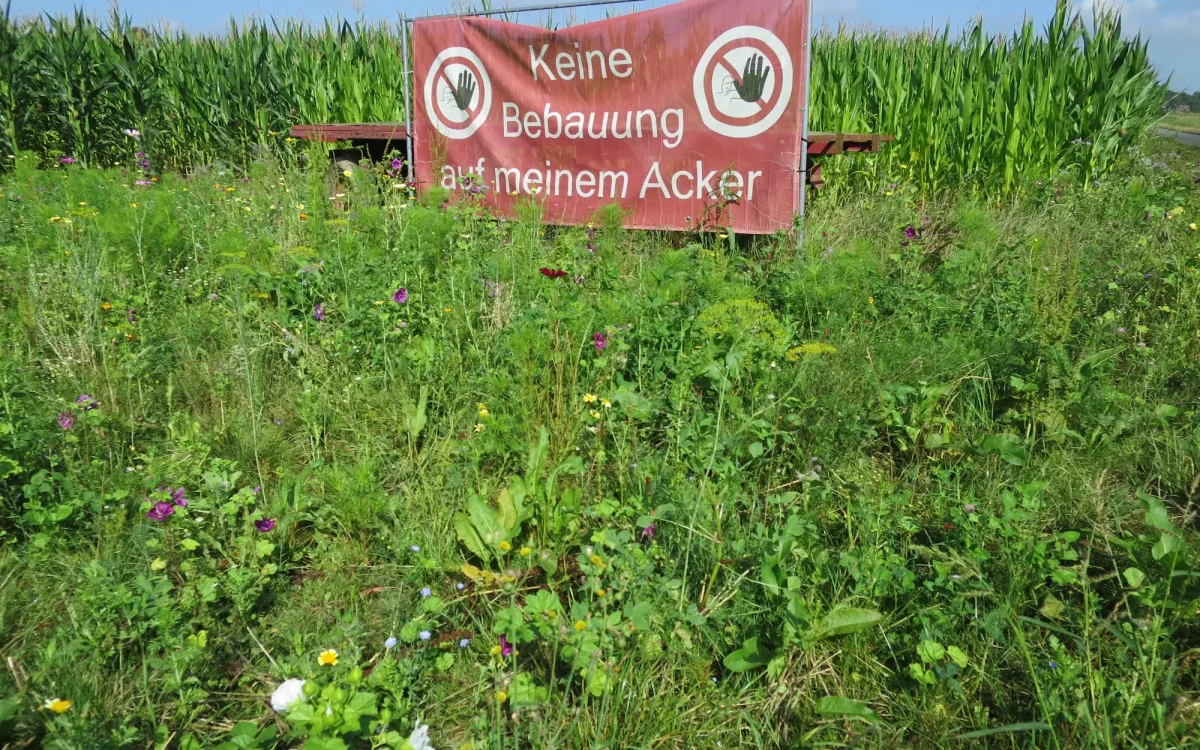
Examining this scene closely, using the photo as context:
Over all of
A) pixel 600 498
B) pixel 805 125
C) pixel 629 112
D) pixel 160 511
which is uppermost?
pixel 629 112

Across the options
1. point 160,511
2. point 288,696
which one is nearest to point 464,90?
point 160,511

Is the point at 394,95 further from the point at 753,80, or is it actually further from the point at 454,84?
the point at 753,80

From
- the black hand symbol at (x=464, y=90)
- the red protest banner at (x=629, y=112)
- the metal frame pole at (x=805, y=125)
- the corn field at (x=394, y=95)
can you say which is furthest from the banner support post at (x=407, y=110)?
the metal frame pole at (x=805, y=125)

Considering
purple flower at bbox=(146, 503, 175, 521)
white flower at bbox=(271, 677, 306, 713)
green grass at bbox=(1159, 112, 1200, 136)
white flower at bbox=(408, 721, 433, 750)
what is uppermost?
green grass at bbox=(1159, 112, 1200, 136)

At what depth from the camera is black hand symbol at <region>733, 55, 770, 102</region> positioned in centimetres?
478

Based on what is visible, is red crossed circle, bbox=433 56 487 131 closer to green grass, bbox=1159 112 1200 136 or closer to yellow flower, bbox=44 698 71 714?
yellow flower, bbox=44 698 71 714

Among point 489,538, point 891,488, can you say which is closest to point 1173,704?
point 891,488

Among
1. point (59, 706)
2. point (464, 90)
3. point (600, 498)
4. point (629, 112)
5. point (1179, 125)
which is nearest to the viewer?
point (59, 706)

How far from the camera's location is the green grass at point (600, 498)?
172 cm

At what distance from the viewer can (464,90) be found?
5945 mm

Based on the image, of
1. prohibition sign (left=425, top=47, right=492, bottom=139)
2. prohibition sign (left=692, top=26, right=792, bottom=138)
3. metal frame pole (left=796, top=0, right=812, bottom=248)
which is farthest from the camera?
prohibition sign (left=425, top=47, right=492, bottom=139)

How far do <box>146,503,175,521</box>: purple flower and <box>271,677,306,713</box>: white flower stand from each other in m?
0.73

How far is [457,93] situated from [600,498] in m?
4.56

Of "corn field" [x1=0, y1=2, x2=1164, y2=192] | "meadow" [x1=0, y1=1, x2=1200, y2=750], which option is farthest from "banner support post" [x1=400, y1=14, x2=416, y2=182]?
"corn field" [x1=0, y1=2, x2=1164, y2=192]
